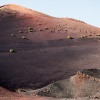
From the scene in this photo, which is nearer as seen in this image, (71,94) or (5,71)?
(71,94)

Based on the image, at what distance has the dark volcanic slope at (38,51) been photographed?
2603 centimetres

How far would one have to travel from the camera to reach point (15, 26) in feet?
165

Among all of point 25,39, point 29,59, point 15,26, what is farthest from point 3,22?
point 29,59

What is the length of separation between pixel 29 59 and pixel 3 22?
21.8m

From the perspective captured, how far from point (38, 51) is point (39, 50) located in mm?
586

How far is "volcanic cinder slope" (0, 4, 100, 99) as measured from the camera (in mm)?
25938

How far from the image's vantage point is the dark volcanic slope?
26031 mm

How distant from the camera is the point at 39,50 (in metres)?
36.3

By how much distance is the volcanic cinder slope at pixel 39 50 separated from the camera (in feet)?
85.1

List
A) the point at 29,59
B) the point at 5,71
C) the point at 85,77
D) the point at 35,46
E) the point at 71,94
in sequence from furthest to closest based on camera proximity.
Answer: the point at 35,46 → the point at 29,59 → the point at 5,71 → the point at 85,77 → the point at 71,94

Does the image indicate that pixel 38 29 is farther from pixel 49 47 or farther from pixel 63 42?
pixel 49 47

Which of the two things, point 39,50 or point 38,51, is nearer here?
point 38,51

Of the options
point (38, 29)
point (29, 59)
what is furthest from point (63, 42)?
point (29, 59)

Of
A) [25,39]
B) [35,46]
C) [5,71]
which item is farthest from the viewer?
[25,39]
